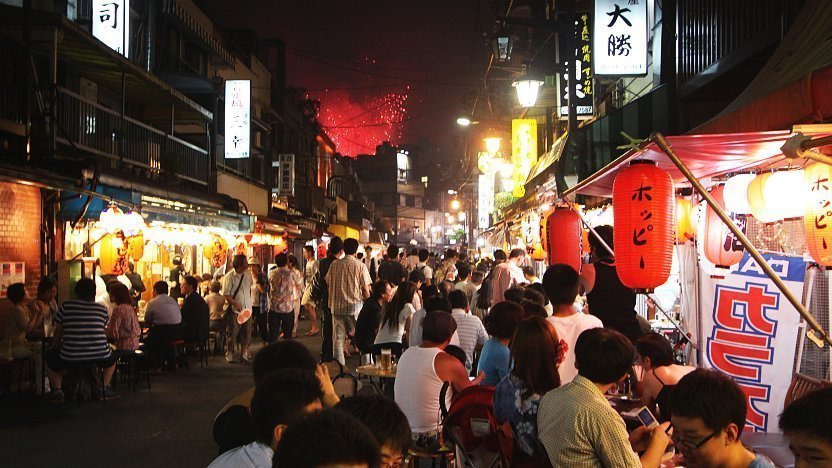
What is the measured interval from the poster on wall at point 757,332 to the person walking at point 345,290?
711 cm

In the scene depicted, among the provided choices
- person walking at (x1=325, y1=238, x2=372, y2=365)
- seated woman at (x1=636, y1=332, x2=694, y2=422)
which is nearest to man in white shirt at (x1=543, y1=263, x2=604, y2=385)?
seated woman at (x1=636, y1=332, x2=694, y2=422)

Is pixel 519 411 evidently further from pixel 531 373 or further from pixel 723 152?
pixel 723 152

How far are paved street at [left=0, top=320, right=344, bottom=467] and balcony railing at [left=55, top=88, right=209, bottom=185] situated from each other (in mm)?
5441

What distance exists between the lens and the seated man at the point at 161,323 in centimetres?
1420

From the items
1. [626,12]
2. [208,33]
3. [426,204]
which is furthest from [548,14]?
[426,204]

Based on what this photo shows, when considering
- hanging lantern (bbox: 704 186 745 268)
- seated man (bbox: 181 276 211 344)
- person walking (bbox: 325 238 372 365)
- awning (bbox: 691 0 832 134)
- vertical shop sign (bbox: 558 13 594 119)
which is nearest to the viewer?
awning (bbox: 691 0 832 134)

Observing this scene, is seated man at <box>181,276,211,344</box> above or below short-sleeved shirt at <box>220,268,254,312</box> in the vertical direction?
below

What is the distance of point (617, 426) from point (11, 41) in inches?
527

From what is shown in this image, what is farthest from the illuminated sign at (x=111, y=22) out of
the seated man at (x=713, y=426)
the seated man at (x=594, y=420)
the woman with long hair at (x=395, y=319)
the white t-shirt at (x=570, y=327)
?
the seated man at (x=713, y=426)

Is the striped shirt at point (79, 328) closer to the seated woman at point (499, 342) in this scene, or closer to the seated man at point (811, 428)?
the seated woman at point (499, 342)

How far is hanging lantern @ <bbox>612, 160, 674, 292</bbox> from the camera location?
22.1 ft

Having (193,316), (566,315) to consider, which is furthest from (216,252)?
(566,315)

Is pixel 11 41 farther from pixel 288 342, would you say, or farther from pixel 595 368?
pixel 595 368

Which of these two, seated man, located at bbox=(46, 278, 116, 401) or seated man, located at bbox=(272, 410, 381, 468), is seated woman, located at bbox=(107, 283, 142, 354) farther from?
seated man, located at bbox=(272, 410, 381, 468)
